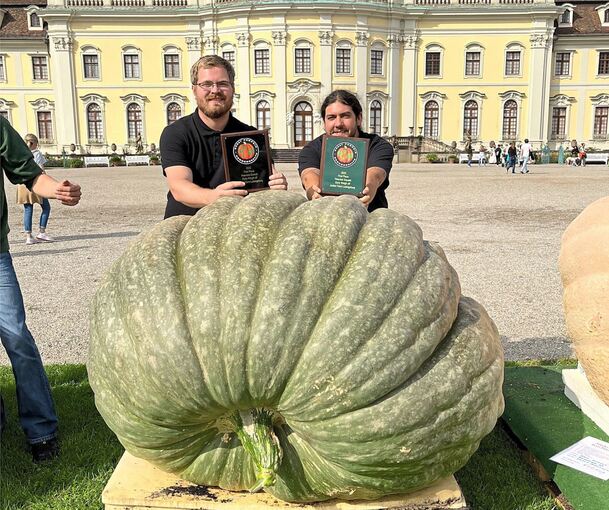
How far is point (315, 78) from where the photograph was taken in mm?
46281

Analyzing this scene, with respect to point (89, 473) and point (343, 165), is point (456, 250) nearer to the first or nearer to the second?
point (343, 165)

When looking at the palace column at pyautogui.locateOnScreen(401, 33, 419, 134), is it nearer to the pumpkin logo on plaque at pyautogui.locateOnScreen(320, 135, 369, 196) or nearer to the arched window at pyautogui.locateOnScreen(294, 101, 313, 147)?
the arched window at pyautogui.locateOnScreen(294, 101, 313, 147)

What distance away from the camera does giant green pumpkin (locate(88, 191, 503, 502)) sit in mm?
2021

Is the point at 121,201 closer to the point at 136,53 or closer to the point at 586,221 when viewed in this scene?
the point at 586,221

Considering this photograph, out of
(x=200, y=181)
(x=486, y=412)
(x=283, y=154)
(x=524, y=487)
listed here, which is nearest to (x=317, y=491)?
(x=486, y=412)

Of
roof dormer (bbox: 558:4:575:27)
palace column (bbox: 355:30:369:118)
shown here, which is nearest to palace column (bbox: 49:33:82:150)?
palace column (bbox: 355:30:369:118)

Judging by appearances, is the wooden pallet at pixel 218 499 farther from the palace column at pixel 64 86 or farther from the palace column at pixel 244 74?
the palace column at pixel 64 86

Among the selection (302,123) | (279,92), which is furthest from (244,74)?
(302,123)

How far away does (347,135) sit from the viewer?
3625 millimetres

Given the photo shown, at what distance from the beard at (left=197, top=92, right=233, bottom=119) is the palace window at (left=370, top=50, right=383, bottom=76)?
150 ft

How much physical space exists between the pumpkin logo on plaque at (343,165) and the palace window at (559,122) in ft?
168

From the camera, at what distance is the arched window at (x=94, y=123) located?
159 ft

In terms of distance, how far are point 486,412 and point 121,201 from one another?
52.9 ft

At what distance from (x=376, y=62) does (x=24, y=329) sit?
46.9 m
